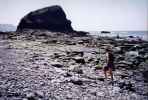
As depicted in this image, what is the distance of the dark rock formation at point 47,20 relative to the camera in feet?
222

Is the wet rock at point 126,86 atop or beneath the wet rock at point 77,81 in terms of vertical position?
beneath

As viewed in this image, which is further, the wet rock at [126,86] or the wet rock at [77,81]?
the wet rock at [77,81]

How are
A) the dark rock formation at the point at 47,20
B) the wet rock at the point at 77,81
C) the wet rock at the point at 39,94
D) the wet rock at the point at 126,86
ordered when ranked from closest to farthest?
the wet rock at the point at 39,94 → the wet rock at the point at 126,86 → the wet rock at the point at 77,81 → the dark rock formation at the point at 47,20

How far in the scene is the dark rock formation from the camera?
222 feet

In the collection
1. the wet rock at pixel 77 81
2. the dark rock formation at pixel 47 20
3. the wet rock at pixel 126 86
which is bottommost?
the wet rock at pixel 126 86

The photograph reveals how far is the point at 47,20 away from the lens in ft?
229

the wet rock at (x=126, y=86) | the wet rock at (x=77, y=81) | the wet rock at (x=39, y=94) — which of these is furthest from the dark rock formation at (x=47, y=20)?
the wet rock at (x=39, y=94)

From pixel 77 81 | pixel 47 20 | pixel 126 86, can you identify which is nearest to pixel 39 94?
pixel 77 81

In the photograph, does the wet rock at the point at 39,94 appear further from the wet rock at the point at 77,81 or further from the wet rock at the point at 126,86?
the wet rock at the point at 126,86

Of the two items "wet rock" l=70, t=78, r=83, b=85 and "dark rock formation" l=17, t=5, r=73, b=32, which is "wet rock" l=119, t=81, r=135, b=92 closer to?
"wet rock" l=70, t=78, r=83, b=85

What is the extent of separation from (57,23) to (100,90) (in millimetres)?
64455

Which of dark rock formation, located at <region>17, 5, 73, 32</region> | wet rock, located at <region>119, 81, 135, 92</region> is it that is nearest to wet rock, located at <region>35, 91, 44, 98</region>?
wet rock, located at <region>119, 81, 135, 92</region>

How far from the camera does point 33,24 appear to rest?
6706 centimetres

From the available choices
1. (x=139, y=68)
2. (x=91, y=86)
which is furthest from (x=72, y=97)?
(x=139, y=68)
